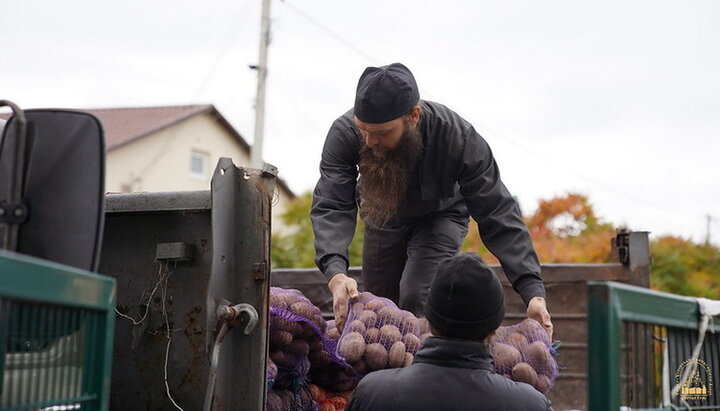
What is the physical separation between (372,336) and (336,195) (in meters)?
0.84

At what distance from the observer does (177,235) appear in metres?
2.87

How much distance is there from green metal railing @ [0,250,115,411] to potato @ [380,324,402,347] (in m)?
1.56

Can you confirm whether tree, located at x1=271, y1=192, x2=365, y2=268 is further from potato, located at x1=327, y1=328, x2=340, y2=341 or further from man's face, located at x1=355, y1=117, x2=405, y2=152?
potato, located at x1=327, y1=328, x2=340, y2=341

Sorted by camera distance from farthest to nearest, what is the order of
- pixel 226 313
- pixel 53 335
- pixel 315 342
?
pixel 315 342 < pixel 226 313 < pixel 53 335

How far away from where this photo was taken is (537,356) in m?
3.19

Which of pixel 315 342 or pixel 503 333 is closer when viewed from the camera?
pixel 503 333

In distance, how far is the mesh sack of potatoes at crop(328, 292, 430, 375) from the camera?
3.22 meters

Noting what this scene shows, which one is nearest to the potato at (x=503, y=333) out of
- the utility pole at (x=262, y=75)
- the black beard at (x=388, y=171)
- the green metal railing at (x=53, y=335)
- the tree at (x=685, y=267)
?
the black beard at (x=388, y=171)

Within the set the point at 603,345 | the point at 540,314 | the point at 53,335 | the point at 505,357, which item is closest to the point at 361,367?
the point at 505,357

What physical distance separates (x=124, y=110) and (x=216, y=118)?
3902 mm

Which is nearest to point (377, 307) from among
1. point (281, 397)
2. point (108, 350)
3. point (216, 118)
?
point (281, 397)

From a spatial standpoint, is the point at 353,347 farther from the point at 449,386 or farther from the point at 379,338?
the point at 449,386

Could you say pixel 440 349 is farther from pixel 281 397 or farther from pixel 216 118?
pixel 216 118

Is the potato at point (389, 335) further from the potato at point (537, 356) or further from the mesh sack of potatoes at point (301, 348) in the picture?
the potato at point (537, 356)
